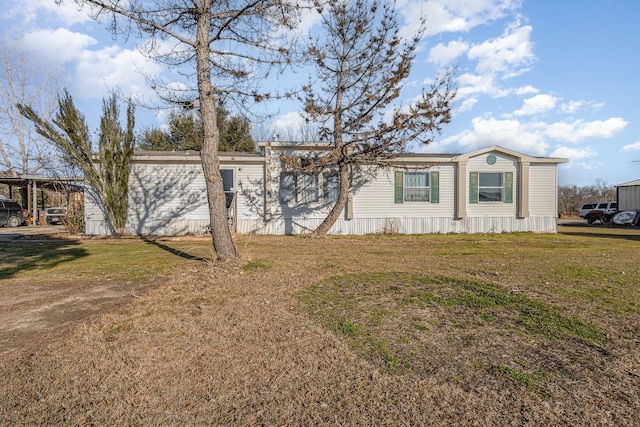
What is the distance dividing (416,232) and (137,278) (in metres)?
10.9

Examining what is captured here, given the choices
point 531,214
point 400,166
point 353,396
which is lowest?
point 353,396

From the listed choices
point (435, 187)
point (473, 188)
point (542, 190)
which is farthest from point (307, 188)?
point (542, 190)

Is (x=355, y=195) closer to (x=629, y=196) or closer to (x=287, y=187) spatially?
(x=287, y=187)

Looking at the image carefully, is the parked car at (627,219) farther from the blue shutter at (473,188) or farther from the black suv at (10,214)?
the black suv at (10,214)

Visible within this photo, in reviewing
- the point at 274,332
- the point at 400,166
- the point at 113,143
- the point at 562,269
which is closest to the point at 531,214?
the point at 400,166

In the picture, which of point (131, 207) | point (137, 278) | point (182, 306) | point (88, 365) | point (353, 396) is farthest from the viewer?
point (131, 207)

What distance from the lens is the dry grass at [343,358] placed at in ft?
7.33

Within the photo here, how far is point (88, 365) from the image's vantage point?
2820 millimetres

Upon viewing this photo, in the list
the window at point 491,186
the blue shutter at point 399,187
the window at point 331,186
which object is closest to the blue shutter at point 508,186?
the window at point 491,186

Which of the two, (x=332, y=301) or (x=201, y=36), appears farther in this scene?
(x=201, y=36)

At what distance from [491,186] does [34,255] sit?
14.7m

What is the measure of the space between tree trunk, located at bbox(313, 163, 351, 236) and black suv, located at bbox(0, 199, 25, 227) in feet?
56.1

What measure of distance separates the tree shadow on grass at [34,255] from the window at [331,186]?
7.95 metres

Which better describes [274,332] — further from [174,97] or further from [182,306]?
[174,97]
